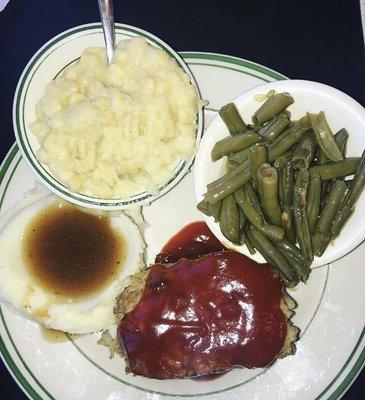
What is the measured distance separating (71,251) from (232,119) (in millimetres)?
1789

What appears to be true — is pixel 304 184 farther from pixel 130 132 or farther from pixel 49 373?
pixel 49 373

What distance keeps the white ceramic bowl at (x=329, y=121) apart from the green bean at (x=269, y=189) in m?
0.40

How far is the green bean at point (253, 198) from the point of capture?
3.90m

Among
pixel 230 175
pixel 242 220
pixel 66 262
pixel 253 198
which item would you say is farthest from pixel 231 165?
pixel 66 262

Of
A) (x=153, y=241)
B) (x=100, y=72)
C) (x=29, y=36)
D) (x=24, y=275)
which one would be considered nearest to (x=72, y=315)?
(x=24, y=275)

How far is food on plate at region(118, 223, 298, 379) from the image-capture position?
3.85m

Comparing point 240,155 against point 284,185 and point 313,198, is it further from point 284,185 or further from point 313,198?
point 313,198

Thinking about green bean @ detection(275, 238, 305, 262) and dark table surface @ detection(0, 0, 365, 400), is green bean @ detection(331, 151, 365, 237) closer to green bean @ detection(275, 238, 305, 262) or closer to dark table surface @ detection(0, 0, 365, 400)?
green bean @ detection(275, 238, 305, 262)

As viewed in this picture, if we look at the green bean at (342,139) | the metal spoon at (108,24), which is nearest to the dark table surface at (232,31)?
the metal spoon at (108,24)

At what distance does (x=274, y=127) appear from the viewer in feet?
12.5

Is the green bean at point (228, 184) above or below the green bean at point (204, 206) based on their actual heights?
above

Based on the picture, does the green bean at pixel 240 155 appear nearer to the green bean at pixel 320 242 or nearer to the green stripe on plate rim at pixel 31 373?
the green bean at pixel 320 242

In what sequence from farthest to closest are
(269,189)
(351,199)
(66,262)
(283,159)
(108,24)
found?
(66,262), (108,24), (283,159), (351,199), (269,189)

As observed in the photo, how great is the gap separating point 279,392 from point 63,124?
2746 millimetres
